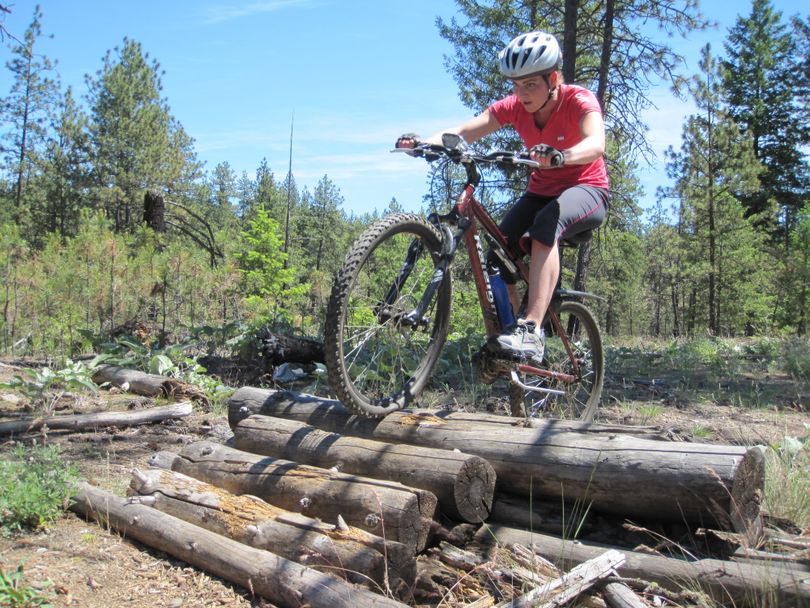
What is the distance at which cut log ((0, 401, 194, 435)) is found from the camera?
4.88 m

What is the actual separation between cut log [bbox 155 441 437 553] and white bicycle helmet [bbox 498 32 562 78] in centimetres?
242

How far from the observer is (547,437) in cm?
343

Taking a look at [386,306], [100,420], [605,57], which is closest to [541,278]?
Answer: [386,306]

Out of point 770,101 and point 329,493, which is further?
point 770,101

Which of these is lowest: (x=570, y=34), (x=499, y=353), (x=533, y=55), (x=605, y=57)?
(x=499, y=353)

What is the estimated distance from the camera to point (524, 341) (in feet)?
12.4

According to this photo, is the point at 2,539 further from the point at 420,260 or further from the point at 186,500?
the point at 420,260

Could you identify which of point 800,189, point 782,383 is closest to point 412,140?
point 782,383

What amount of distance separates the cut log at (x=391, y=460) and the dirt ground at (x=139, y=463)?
2.91ft

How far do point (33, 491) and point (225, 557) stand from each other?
106 centimetres

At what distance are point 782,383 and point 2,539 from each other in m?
8.09

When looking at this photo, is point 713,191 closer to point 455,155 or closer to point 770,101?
point 770,101

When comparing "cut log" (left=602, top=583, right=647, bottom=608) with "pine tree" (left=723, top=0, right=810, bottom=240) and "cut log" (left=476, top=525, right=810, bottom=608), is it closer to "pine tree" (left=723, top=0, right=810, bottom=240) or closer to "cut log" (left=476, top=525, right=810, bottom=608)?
"cut log" (left=476, top=525, right=810, bottom=608)

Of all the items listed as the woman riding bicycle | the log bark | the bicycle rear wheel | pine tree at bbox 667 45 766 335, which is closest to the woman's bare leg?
the woman riding bicycle
